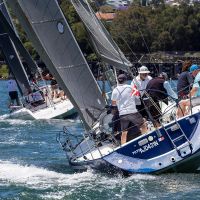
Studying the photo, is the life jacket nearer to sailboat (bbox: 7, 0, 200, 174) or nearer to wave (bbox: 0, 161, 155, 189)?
sailboat (bbox: 7, 0, 200, 174)

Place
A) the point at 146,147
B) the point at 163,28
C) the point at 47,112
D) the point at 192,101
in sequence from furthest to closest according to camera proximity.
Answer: the point at 163,28
the point at 47,112
the point at 192,101
the point at 146,147

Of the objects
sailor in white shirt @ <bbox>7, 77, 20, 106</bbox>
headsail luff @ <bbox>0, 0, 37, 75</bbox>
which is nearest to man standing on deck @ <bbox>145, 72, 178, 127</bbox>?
sailor in white shirt @ <bbox>7, 77, 20, 106</bbox>

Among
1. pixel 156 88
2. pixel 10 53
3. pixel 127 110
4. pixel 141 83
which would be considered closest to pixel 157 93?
pixel 156 88

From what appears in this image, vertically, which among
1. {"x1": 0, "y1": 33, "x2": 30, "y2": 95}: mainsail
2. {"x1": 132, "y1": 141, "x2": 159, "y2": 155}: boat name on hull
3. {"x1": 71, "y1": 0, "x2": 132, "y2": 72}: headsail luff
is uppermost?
{"x1": 71, "y1": 0, "x2": 132, "y2": 72}: headsail luff

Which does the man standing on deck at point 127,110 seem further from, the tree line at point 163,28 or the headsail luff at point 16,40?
the tree line at point 163,28

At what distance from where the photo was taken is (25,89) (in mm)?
36719

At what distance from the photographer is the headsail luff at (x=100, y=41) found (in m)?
20.6

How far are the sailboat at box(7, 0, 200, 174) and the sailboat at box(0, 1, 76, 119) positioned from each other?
11.9m

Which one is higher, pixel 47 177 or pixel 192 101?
pixel 192 101

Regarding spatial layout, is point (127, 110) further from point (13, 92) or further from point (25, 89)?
point (13, 92)

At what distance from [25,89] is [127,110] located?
19252mm

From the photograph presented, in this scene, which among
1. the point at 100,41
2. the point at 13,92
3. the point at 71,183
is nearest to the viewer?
the point at 71,183

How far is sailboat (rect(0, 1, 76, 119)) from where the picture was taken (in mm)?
33750

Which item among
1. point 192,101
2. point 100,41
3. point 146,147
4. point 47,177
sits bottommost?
point 47,177
